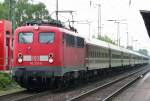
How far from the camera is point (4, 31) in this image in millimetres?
31766

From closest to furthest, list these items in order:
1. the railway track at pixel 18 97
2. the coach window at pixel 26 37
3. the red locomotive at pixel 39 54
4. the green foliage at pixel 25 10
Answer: the railway track at pixel 18 97 < the red locomotive at pixel 39 54 < the coach window at pixel 26 37 < the green foliage at pixel 25 10

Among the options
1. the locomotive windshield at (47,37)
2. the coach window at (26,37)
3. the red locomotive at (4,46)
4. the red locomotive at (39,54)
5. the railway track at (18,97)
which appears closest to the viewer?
the railway track at (18,97)

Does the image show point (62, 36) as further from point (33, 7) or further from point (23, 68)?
point (33, 7)

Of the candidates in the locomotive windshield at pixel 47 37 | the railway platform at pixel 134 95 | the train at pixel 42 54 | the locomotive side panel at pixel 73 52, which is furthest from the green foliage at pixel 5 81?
the railway platform at pixel 134 95

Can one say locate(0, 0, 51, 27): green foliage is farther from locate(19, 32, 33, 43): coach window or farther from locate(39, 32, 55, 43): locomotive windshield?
locate(39, 32, 55, 43): locomotive windshield

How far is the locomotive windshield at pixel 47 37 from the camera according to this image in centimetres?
2153

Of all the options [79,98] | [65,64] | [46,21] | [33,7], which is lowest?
[79,98]

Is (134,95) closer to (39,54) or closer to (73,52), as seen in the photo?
(73,52)

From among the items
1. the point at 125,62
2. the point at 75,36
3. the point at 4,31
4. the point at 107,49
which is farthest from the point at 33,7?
the point at 75,36

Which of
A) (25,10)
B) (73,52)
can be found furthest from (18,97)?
(25,10)

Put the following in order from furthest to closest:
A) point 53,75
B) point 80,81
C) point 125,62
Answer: point 125,62 < point 80,81 < point 53,75

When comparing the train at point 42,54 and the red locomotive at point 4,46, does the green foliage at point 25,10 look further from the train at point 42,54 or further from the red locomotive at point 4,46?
the train at point 42,54

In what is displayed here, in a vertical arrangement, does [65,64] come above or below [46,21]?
below

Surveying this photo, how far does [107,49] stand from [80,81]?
12.5 meters
